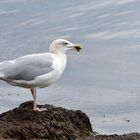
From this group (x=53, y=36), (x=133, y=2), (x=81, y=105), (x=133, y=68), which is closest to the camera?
(x=81, y=105)

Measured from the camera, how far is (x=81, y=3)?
2455cm

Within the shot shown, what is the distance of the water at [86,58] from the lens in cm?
1541

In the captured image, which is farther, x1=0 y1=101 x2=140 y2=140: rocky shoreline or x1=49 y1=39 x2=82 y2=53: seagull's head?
x1=49 y1=39 x2=82 y2=53: seagull's head

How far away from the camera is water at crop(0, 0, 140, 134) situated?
15.4 meters

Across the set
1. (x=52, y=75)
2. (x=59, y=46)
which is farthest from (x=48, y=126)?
(x=59, y=46)

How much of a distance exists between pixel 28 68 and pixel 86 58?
7333 mm

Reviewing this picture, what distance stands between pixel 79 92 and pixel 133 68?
1.67 metres

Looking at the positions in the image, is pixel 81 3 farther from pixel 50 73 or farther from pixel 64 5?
pixel 50 73

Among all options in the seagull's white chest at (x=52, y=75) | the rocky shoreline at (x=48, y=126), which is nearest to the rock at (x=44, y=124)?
the rocky shoreline at (x=48, y=126)

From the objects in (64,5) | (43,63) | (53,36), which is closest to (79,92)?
(53,36)

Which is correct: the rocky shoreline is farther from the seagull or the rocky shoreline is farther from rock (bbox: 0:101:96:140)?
the seagull

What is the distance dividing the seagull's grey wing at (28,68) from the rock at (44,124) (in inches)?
17.4

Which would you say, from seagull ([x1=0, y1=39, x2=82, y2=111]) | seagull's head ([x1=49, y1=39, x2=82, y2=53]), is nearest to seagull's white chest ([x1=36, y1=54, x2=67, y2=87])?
seagull ([x1=0, y1=39, x2=82, y2=111])

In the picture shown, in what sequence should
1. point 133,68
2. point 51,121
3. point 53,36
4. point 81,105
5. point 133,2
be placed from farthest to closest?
point 133,2 → point 53,36 → point 133,68 → point 81,105 → point 51,121
